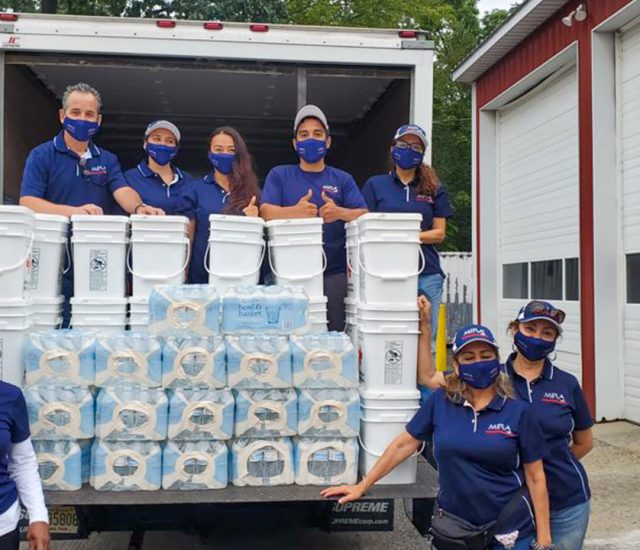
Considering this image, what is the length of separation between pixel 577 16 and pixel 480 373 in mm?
6668

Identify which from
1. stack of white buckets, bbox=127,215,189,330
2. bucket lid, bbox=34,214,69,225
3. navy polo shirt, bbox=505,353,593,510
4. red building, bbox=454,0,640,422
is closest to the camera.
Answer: navy polo shirt, bbox=505,353,593,510

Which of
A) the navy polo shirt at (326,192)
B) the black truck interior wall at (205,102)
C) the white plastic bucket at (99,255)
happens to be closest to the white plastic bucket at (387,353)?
the navy polo shirt at (326,192)

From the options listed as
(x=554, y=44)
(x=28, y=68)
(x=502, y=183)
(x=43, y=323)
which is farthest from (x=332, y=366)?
(x=502, y=183)

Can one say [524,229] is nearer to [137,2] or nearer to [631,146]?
[631,146]

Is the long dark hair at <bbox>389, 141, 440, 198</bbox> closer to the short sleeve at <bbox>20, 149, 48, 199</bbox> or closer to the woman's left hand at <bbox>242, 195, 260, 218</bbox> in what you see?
the woman's left hand at <bbox>242, 195, 260, 218</bbox>

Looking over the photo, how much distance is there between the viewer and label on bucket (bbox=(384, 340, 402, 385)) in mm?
3617

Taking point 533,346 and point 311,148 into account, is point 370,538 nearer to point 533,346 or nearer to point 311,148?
point 533,346

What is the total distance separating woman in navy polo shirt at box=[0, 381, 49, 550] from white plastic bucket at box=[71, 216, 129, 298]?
105 centimetres

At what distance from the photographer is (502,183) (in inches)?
461

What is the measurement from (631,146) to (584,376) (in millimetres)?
2462

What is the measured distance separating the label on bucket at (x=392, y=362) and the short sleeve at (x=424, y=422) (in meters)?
0.31

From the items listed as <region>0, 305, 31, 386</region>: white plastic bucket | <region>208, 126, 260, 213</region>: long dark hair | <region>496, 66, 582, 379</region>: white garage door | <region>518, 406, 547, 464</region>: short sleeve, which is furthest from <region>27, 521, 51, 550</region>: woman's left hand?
<region>496, 66, 582, 379</region>: white garage door

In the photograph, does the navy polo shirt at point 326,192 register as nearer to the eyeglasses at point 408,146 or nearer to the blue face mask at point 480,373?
the eyeglasses at point 408,146

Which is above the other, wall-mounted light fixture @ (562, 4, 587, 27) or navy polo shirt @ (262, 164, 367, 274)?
wall-mounted light fixture @ (562, 4, 587, 27)
